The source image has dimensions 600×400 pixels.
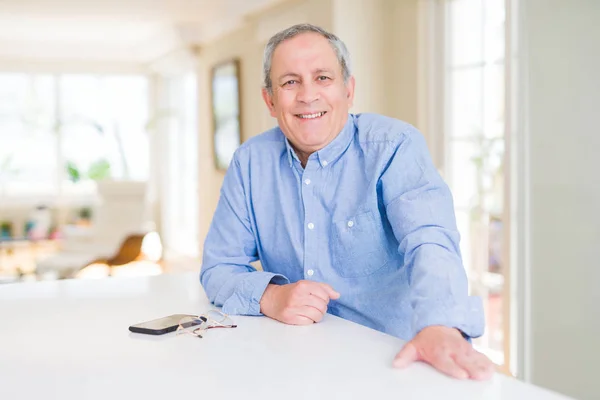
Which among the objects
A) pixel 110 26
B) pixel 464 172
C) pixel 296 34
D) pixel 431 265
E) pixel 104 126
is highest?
pixel 110 26

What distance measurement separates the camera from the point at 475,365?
940mm

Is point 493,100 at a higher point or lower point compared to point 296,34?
higher

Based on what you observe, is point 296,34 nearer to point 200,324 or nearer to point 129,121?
point 200,324

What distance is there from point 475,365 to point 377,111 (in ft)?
11.9

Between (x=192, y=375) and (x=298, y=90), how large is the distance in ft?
2.63

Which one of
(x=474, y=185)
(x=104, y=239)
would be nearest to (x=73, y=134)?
(x=104, y=239)

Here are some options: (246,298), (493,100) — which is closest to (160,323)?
(246,298)

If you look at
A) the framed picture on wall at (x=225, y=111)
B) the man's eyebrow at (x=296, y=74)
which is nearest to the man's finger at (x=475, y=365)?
the man's eyebrow at (x=296, y=74)

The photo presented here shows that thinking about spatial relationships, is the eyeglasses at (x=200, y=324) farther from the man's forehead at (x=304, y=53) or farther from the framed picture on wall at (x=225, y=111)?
the framed picture on wall at (x=225, y=111)

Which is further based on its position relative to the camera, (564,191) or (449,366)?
(564,191)

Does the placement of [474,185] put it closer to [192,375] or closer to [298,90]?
[298,90]

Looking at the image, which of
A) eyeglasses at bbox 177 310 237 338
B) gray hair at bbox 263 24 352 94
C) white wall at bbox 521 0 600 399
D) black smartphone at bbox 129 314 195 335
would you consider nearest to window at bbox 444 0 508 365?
white wall at bbox 521 0 600 399

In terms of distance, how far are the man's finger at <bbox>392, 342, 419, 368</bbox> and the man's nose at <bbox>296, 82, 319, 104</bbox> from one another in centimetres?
72

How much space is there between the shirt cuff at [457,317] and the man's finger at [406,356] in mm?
101
